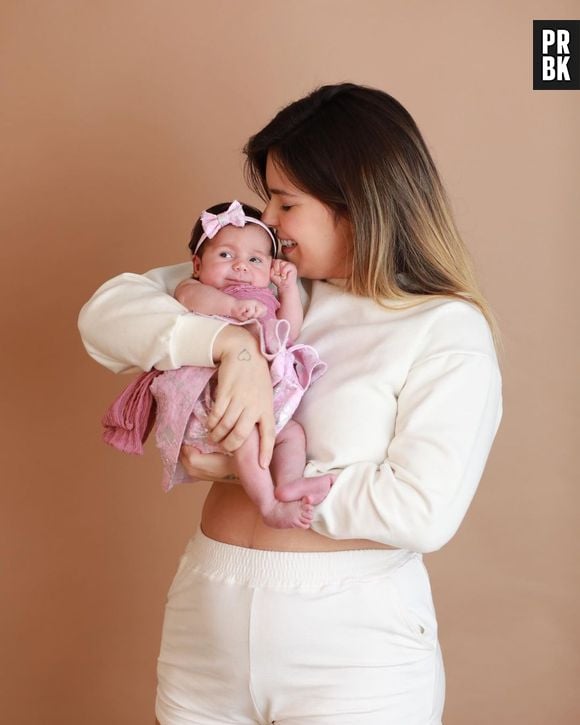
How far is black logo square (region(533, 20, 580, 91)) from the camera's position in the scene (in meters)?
3.06

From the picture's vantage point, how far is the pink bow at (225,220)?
6.69 ft

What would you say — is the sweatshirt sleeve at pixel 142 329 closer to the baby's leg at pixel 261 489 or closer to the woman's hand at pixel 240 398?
the woman's hand at pixel 240 398

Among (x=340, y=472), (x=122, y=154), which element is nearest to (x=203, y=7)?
(x=122, y=154)

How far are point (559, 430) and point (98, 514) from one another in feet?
4.63

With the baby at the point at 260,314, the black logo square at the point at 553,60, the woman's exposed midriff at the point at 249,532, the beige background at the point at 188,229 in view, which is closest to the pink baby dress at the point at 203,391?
the baby at the point at 260,314

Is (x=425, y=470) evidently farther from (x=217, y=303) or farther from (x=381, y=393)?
(x=217, y=303)

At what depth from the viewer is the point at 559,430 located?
3.09m

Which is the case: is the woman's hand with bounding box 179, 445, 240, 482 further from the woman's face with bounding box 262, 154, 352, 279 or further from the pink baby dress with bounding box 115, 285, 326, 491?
the woman's face with bounding box 262, 154, 352, 279

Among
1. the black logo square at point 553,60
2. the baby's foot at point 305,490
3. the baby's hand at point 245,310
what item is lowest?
the baby's foot at point 305,490

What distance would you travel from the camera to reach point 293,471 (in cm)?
186

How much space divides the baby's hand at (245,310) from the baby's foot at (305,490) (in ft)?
1.08

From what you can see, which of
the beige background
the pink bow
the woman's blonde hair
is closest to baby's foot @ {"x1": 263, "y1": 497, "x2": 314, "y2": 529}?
the woman's blonde hair

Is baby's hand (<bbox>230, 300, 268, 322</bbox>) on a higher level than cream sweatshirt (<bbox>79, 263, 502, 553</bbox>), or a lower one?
higher

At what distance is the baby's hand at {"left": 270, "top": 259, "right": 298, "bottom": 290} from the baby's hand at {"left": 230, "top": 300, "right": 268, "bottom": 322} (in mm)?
122
